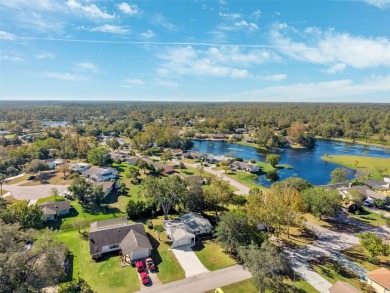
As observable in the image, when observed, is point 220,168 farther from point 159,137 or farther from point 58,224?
point 58,224

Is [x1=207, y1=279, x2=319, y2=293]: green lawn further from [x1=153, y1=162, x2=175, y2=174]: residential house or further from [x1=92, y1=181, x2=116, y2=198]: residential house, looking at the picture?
[x1=153, y1=162, x2=175, y2=174]: residential house

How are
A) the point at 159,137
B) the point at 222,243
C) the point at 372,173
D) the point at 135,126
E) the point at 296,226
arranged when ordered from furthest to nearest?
the point at 135,126, the point at 159,137, the point at 372,173, the point at 296,226, the point at 222,243

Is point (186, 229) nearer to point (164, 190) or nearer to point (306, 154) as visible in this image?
point (164, 190)

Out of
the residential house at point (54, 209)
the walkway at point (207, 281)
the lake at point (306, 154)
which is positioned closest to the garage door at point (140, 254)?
the walkway at point (207, 281)

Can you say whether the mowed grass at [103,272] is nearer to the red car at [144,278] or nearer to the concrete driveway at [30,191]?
the red car at [144,278]

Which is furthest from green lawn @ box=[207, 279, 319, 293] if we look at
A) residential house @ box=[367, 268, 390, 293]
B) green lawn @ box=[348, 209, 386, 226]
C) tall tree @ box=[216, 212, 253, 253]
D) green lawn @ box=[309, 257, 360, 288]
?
green lawn @ box=[348, 209, 386, 226]

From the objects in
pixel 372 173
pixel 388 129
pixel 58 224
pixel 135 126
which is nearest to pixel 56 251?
pixel 58 224

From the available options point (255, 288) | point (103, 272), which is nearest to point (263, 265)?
point (255, 288)
